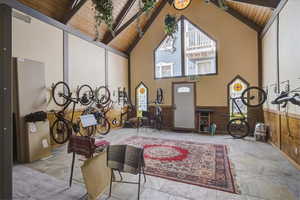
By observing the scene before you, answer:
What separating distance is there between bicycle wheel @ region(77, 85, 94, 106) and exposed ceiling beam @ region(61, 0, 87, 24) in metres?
2.20

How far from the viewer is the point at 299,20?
2.87 metres

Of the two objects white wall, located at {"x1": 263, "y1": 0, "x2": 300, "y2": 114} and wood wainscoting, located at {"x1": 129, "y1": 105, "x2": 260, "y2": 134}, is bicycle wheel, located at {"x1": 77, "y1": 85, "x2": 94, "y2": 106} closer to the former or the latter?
wood wainscoting, located at {"x1": 129, "y1": 105, "x2": 260, "y2": 134}

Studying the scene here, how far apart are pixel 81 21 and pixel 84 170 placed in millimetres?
5186

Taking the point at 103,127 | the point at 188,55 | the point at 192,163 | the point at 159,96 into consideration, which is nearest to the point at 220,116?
the point at 159,96

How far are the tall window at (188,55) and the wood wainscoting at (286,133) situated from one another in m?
2.96

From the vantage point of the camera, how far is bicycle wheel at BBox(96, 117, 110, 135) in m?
5.89

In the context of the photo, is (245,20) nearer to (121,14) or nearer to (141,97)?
(121,14)

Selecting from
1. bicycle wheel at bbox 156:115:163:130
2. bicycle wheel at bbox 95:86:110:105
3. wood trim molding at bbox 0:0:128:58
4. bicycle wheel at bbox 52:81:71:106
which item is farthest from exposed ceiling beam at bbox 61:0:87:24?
bicycle wheel at bbox 156:115:163:130

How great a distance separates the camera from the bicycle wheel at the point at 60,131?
4.39 m

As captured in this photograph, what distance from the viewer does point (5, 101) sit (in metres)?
1.57

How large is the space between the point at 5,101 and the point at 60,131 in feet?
10.8

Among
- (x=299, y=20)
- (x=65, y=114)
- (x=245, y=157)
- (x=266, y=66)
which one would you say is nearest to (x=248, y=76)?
(x=266, y=66)

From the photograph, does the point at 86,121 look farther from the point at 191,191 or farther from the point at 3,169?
the point at 191,191

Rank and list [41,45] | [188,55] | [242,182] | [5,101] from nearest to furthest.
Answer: [5,101] → [242,182] → [41,45] → [188,55]
